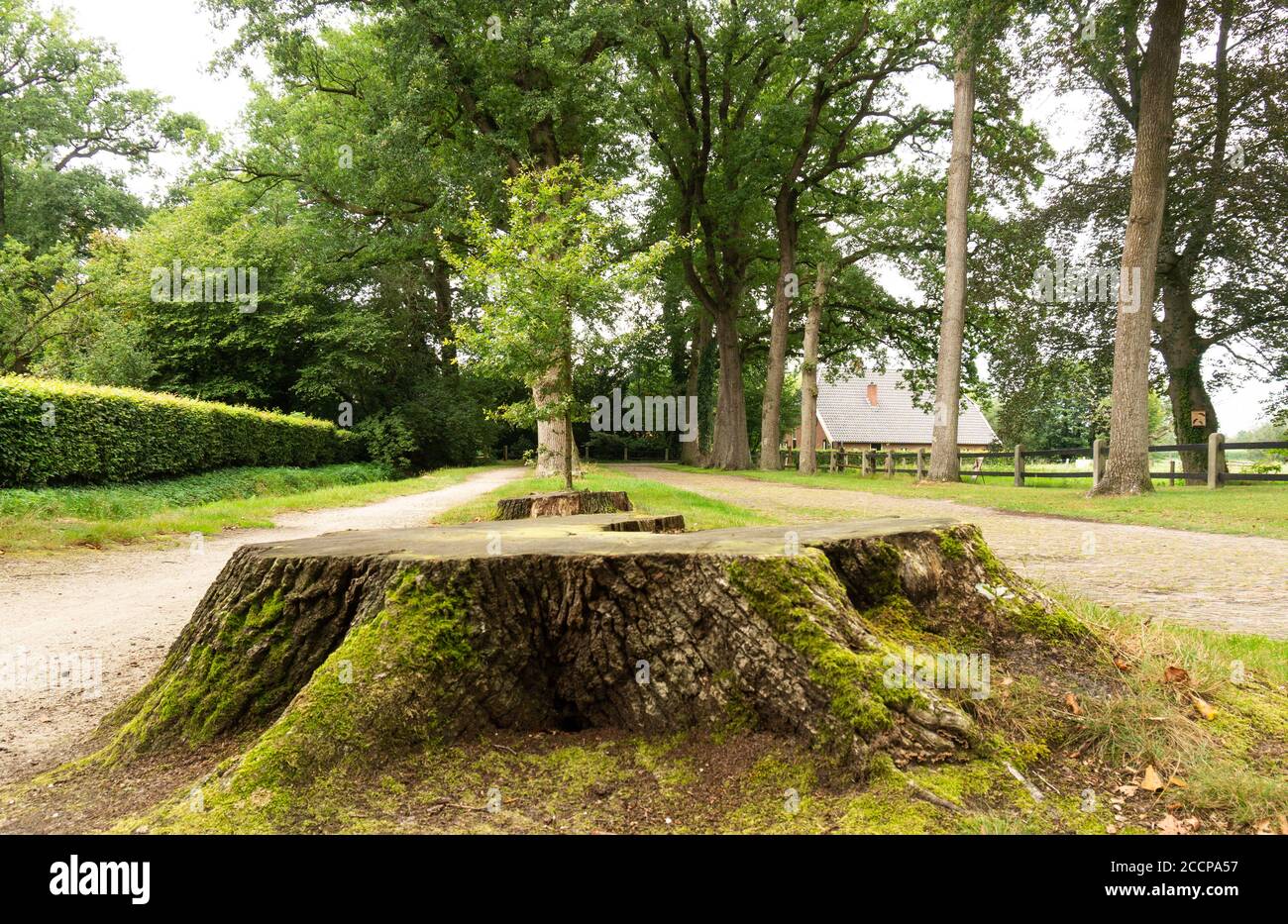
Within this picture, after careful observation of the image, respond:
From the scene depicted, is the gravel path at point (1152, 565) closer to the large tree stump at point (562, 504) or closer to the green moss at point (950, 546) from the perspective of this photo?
the green moss at point (950, 546)

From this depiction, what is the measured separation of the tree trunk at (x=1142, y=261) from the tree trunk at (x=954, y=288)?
5.14m

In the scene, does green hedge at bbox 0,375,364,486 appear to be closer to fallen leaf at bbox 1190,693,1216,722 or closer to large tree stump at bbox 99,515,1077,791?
large tree stump at bbox 99,515,1077,791

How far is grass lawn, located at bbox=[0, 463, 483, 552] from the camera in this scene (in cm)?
920

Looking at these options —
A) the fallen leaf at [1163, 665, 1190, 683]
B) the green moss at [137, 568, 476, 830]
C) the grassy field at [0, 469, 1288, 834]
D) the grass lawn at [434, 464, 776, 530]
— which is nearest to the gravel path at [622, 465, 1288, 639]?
the grass lawn at [434, 464, 776, 530]

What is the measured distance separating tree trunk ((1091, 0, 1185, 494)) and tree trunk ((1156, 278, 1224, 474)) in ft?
27.3

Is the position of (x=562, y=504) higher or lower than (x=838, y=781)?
higher

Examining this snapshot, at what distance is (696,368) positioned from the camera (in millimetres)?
45688

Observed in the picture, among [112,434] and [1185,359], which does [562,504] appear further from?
[1185,359]

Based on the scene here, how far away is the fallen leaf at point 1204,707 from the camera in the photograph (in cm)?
296

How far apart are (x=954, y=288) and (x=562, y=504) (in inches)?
646

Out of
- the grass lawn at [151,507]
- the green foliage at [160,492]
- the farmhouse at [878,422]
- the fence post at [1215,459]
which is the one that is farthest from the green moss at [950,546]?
the farmhouse at [878,422]

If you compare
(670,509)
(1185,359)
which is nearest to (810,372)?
(1185,359)

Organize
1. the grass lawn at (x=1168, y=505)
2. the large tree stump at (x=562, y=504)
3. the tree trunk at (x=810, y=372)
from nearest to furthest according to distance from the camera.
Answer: the large tree stump at (x=562, y=504), the grass lawn at (x=1168, y=505), the tree trunk at (x=810, y=372)

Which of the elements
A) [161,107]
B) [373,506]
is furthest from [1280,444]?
[161,107]
